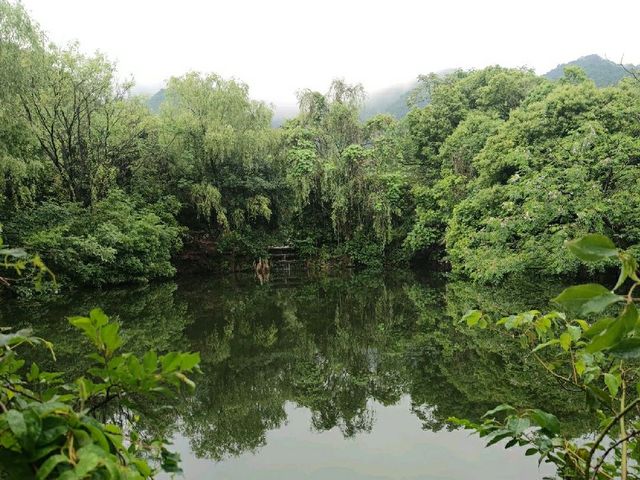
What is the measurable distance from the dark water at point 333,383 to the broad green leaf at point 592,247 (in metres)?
0.76

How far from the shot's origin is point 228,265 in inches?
712

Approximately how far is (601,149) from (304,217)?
1187 cm

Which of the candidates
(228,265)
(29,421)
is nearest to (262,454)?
(29,421)

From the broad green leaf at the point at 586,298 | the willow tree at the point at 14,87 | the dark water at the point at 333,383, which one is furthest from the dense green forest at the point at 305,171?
the broad green leaf at the point at 586,298

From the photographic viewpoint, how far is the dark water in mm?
3580

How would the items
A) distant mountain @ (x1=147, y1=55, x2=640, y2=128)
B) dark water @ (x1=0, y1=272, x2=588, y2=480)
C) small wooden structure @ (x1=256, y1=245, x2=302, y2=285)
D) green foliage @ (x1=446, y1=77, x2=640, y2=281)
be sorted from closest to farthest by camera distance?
dark water @ (x1=0, y1=272, x2=588, y2=480)
green foliage @ (x1=446, y1=77, x2=640, y2=281)
small wooden structure @ (x1=256, y1=245, x2=302, y2=285)
distant mountain @ (x1=147, y1=55, x2=640, y2=128)

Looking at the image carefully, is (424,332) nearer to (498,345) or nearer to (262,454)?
(498,345)

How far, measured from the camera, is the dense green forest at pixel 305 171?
10500 millimetres

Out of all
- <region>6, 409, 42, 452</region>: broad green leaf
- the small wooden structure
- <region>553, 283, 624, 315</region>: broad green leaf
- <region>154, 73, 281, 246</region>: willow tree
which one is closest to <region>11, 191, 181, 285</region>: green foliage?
<region>154, 73, 281, 246</region>: willow tree

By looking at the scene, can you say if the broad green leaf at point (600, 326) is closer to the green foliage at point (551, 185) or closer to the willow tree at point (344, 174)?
the green foliage at point (551, 185)

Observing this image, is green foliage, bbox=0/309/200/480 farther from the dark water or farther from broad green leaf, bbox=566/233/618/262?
broad green leaf, bbox=566/233/618/262

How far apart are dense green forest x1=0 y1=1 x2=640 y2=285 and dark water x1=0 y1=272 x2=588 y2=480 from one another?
2.03m

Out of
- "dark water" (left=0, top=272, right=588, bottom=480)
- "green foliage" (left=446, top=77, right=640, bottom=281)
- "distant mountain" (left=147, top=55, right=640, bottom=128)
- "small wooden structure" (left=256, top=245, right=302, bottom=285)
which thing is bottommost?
"small wooden structure" (left=256, top=245, right=302, bottom=285)

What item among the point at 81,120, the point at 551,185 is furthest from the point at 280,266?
the point at 551,185
